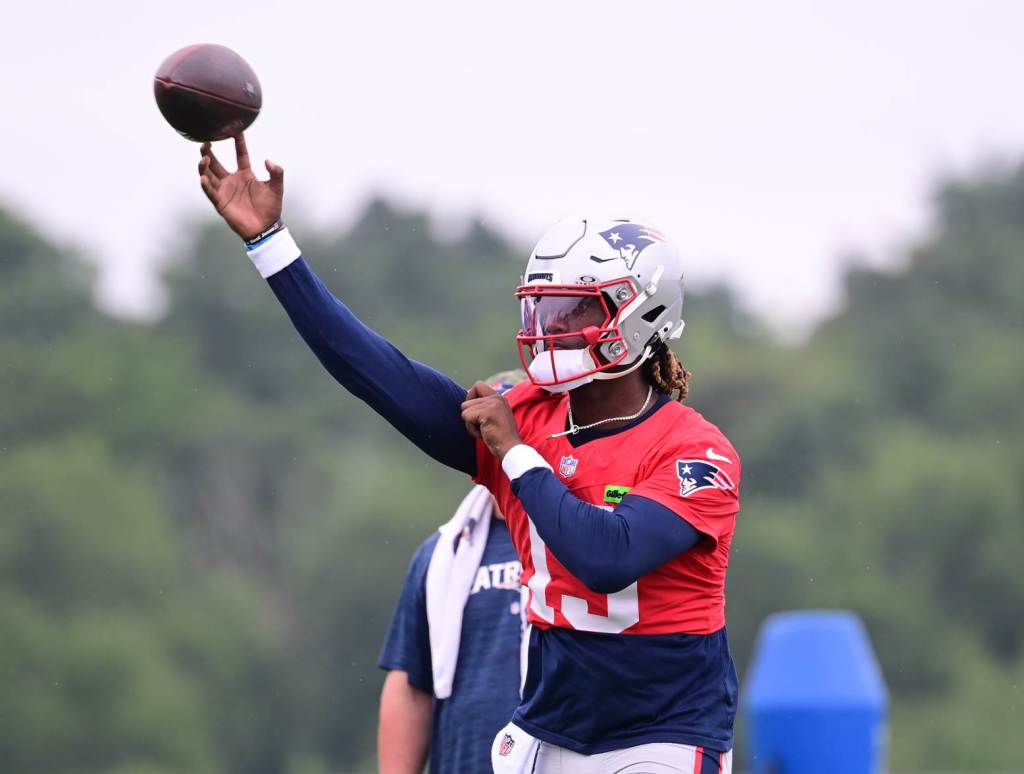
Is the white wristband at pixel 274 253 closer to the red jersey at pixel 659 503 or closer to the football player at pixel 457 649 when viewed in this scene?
the red jersey at pixel 659 503

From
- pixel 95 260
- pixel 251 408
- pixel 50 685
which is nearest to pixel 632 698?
pixel 50 685

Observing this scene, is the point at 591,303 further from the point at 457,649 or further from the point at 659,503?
the point at 457,649

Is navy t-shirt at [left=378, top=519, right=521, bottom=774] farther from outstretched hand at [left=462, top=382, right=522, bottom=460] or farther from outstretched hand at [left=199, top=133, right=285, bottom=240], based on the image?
outstretched hand at [left=199, top=133, right=285, bottom=240]

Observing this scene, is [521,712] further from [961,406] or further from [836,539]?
[961,406]

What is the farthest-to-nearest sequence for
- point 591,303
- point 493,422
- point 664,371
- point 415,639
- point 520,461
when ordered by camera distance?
point 415,639
point 664,371
point 591,303
point 493,422
point 520,461

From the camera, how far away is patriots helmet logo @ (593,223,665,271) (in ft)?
14.1

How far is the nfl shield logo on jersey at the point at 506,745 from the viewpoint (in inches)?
165

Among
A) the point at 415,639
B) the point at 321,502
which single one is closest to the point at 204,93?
the point at 415,639

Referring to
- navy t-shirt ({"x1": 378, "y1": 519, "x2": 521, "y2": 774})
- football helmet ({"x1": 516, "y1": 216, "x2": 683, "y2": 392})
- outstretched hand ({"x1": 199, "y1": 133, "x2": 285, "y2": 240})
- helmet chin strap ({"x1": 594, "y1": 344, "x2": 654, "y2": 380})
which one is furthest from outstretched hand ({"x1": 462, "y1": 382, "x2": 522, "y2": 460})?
navy t-shirt ({"x1": 378, "y1": 519, "x2": 521, "y2": 774})

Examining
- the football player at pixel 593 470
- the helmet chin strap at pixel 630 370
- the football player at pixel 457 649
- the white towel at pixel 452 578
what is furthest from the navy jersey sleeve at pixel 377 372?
the white towel at pixel 452 578

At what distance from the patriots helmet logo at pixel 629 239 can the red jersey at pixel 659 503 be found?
381 millimetres

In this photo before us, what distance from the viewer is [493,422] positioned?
414cm

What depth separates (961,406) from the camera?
4775 cm

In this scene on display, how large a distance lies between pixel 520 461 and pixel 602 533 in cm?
27
